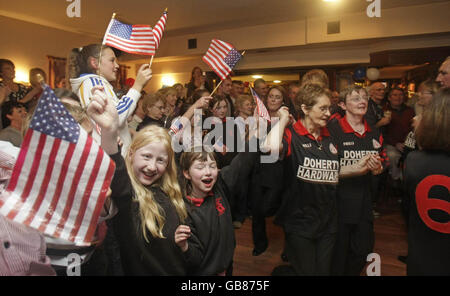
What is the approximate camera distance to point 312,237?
1951 millimetres

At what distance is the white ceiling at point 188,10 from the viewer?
5805 mm

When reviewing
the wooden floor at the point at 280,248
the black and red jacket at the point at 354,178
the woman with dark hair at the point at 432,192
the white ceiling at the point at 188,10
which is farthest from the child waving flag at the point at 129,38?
the white ceiling at the point at 188,10

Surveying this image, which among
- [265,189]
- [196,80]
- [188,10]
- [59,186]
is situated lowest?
[265,189]

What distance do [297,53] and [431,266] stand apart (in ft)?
22.7

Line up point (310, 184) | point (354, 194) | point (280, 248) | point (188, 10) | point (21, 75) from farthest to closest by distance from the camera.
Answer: point (21, 75)
point (188, 10)
point (280, 248)
point (354, 194)
point (310, 184)

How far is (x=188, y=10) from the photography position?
631 cm

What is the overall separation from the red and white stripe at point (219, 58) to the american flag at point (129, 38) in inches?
26.3

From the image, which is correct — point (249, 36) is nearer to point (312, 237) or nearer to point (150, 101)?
point (150, 101)

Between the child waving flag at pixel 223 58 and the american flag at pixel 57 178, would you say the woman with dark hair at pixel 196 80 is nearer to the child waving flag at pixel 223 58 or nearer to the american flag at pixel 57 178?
the child waving flag at pixel 223 58


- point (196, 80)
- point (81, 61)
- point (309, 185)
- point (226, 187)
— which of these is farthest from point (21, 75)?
point (309, 185)

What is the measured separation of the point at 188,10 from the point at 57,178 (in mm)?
6008

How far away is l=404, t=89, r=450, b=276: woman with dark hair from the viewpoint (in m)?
1.42

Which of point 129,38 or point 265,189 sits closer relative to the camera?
point 129,38

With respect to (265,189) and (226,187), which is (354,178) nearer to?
(265,189)
